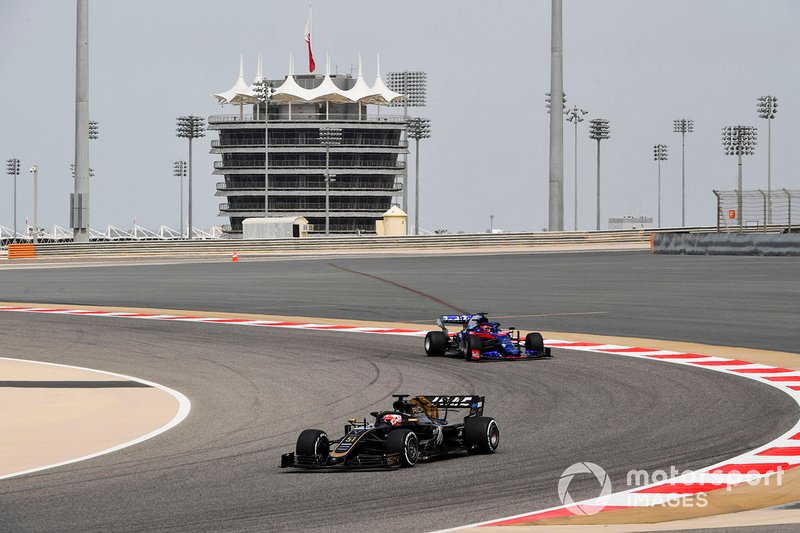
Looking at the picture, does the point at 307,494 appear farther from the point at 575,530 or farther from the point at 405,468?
the point at 575,530

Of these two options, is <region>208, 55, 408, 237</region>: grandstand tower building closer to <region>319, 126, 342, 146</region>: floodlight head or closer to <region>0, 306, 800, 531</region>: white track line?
<region>319, 126, 342, 146</region>: floodlight head

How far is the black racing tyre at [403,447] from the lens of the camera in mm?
10242

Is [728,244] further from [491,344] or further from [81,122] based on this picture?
[491,344]

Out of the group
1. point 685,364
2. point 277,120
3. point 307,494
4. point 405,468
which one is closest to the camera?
point 307,494

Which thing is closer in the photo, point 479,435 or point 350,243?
point 479,435

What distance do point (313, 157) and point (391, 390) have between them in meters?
140


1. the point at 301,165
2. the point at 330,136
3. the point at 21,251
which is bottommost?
the point at 21,251

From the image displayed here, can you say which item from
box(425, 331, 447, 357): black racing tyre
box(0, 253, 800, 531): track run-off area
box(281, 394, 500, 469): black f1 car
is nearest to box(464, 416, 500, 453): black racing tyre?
box(281, 394, 500, 469): black f1 car

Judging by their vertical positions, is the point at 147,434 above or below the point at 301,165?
below

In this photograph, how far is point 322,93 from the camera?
514 ft

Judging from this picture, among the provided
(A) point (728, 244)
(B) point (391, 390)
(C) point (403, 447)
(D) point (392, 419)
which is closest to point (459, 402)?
(D) point (392, 419)

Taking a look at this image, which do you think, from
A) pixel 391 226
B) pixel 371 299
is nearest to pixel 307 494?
pixel 371 299

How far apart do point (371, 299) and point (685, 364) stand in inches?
601

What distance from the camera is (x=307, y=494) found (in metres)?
9.28
